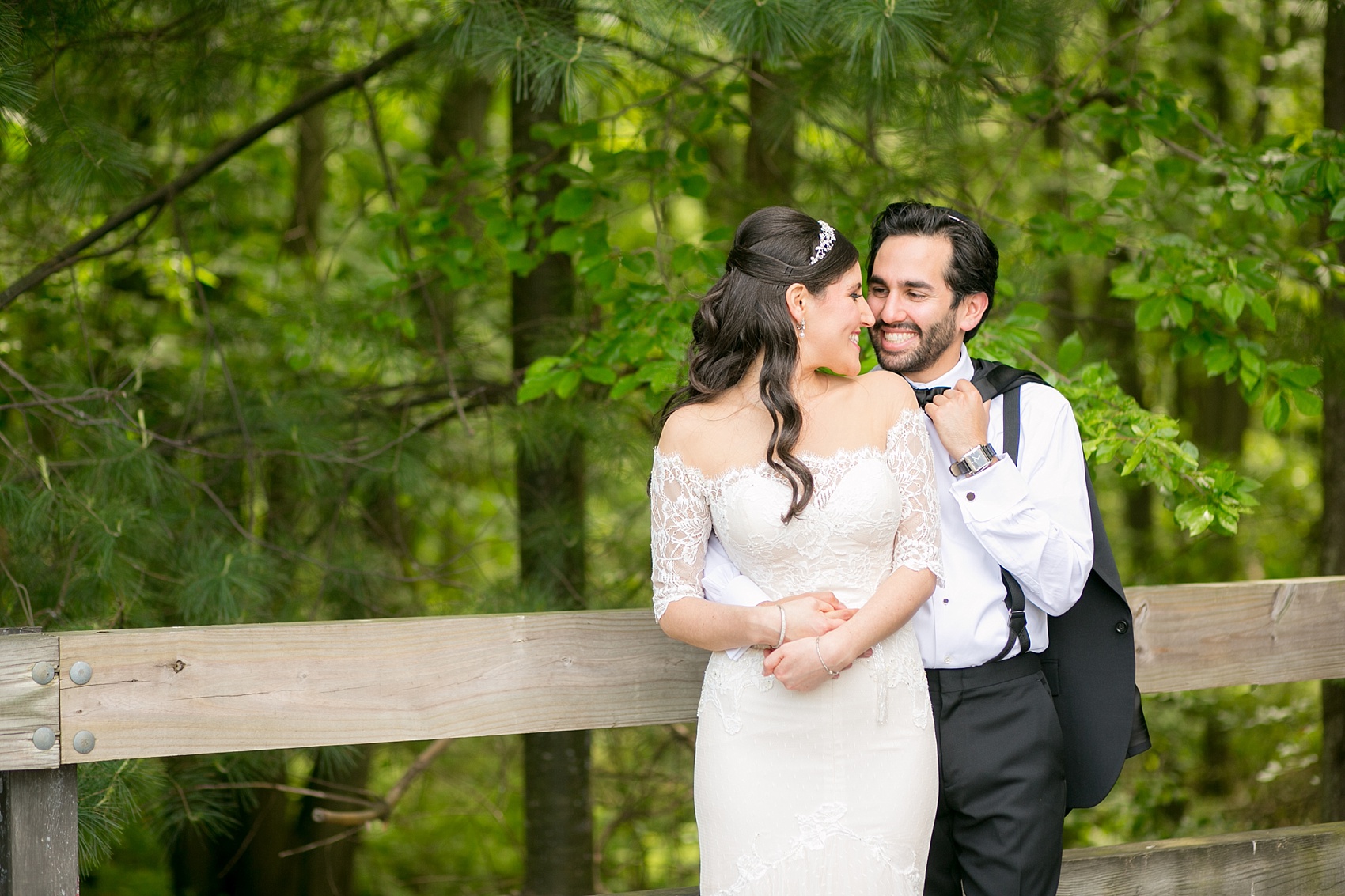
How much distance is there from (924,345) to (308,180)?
16.6ft

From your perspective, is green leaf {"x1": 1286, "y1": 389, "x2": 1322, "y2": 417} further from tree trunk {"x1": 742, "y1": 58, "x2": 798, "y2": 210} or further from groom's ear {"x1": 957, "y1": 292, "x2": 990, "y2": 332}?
tree trunk {"x1": 742, "y1": 58, "x2": 798, "y2": 210}

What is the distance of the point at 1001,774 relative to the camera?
6.91ft

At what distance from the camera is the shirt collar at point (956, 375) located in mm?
2348

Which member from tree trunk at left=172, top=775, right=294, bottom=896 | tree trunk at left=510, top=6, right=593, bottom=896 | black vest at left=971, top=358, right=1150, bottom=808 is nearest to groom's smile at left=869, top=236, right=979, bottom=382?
black vest at left=971, top=358, right=1150, bottom=808

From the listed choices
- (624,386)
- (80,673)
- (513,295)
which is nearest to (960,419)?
(624,386)

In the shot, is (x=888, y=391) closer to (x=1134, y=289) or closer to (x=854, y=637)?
(x=854, y=637)

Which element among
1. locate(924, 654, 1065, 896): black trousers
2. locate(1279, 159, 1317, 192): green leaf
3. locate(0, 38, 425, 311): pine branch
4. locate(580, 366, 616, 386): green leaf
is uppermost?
locate(0, 38, 425, 311): pine branch

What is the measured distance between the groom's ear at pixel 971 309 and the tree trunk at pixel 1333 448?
2.21m

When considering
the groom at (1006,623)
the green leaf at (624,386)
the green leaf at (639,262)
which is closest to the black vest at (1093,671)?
the groom at (1006,623)

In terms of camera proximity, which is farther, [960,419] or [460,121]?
[460,121]

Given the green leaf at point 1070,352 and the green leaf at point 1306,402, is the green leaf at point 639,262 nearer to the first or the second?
the green leaf at point 1070,352

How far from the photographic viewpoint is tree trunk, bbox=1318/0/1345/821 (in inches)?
154

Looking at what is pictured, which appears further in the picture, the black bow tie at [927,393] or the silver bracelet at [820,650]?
the black bow tie at [927,393]

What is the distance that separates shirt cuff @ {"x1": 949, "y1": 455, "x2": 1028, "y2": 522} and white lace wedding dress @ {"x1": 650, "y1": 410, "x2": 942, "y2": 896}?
3.7 inches
